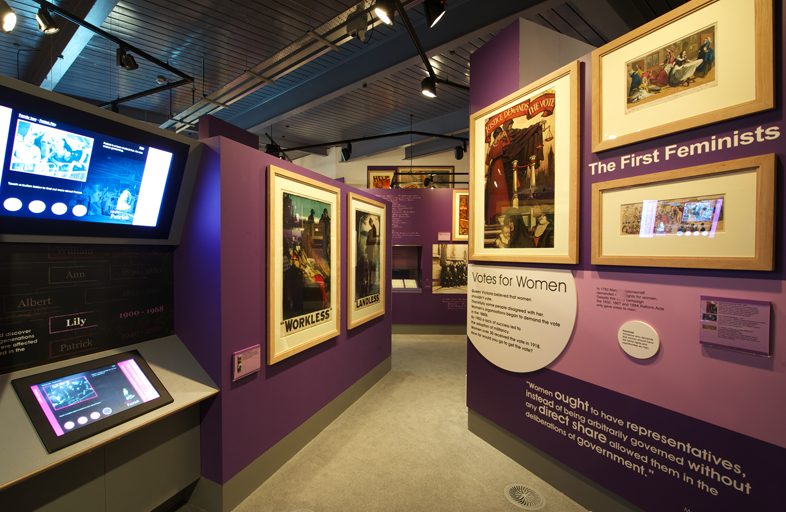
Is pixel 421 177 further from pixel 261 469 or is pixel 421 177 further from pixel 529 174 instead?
pixel 261 469

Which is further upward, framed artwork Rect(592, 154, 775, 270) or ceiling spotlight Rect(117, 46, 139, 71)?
ceiling spotlight Rect(117, 46, 139, 71)

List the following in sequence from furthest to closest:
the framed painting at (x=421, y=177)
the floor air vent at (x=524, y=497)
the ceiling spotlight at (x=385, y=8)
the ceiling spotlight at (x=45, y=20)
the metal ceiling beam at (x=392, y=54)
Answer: the framed painting at (x=421, y=177) → the metal ceiling beam at (x=392, y=54) → the ceiling spotlight at (x=45, y=20) → the ceiling spotlight at (x=385, y=8) → the floor air vent at (x=524, y=497)

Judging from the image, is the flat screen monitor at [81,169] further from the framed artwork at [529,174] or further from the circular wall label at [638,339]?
the circular wall label at [638,339]

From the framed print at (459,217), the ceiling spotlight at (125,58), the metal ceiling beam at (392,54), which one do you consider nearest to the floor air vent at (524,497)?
the metal ceiling beam at (392,54)

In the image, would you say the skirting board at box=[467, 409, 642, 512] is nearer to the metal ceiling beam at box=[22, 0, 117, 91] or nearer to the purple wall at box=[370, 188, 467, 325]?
the purple wall at box=[370, 188, 467, 325]

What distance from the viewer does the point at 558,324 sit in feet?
7.89

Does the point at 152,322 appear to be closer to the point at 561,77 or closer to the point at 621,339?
the point at 621,339

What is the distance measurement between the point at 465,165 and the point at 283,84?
5936mm

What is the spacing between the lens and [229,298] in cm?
215

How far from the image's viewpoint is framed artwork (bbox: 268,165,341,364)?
8.30ft

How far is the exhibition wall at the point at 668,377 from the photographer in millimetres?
1538

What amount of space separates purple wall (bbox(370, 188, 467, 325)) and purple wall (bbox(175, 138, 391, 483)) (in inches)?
187

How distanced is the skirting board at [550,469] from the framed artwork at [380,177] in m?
7.92

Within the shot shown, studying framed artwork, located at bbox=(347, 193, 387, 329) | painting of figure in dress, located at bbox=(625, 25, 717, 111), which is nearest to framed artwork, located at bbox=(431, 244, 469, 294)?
framed artwork, located at bbox=(347, 193, 387, 329)
